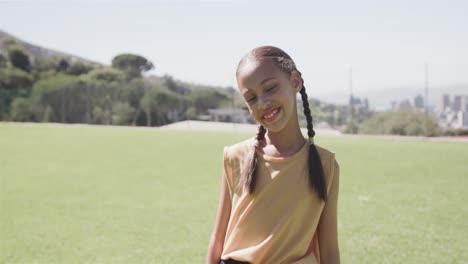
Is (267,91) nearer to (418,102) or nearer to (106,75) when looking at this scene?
(418,102)

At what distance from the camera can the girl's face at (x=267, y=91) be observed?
1469 mm

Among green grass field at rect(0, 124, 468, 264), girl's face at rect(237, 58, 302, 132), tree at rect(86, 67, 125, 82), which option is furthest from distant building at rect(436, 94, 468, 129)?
tree at rect(86, 67, 125, 82)

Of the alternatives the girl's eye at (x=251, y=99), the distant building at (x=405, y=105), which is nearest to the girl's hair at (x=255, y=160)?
the girl's eye at (x=251, y=99)

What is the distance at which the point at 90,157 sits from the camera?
9922 mm

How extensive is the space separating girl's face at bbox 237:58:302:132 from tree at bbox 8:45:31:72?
53.0m

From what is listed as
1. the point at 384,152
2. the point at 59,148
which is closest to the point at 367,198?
the point at 384,152

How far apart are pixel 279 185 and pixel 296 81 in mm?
Answer: 339

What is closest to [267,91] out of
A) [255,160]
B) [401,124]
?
[255,160]

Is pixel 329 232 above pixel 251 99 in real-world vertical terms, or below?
below

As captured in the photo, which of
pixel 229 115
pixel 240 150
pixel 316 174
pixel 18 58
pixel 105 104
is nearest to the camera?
pixel 316 174

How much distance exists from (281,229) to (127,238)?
109 inches

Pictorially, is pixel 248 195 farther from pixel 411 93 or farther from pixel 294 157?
pixel 411 93

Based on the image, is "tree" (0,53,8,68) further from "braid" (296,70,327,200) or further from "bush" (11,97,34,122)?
"braid" (296,70,327,200)

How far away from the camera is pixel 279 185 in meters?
1.47
